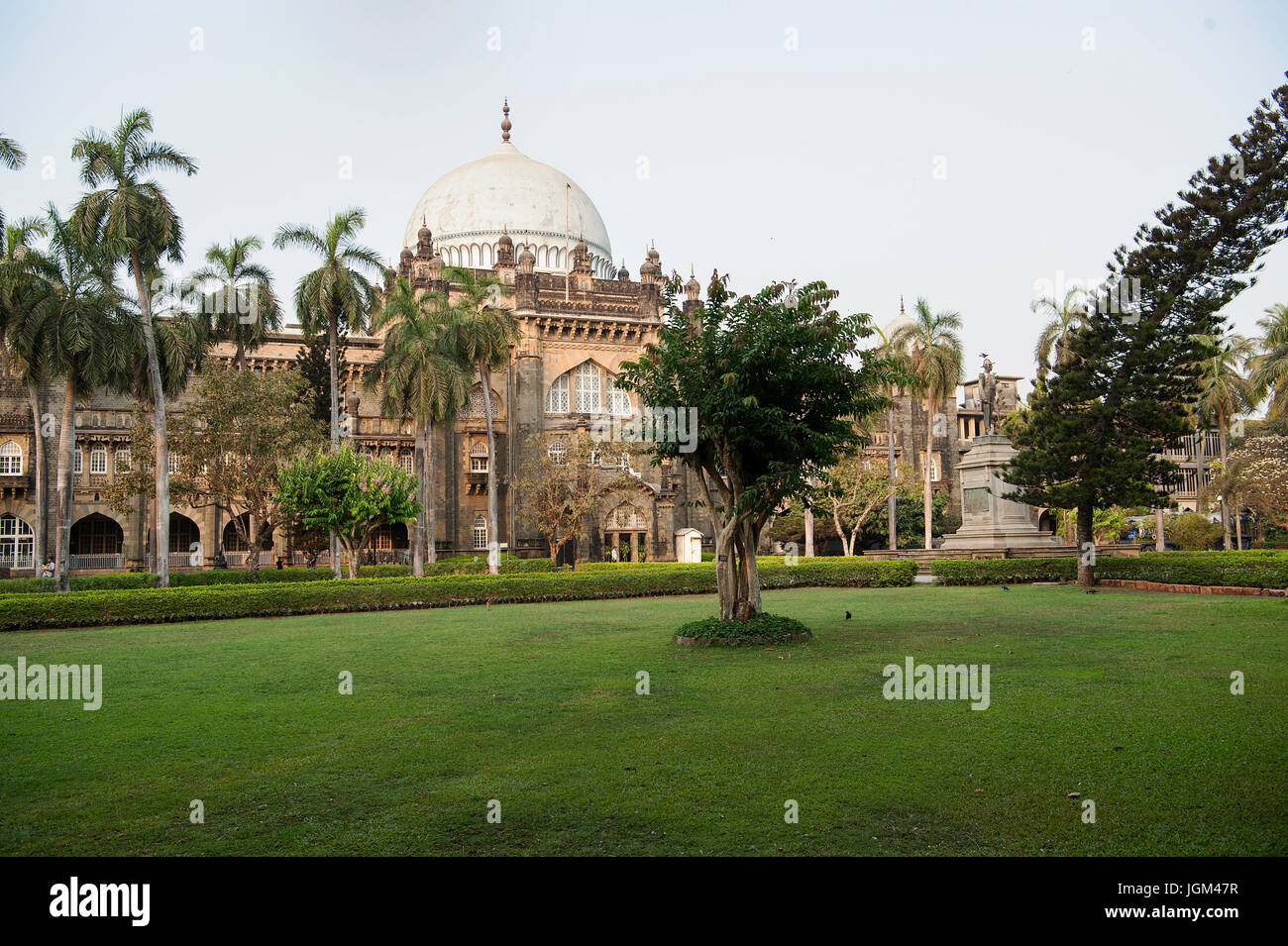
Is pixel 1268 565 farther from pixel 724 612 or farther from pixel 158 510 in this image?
pixel 158 510

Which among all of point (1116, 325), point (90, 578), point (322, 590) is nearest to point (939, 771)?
point (322, 590)

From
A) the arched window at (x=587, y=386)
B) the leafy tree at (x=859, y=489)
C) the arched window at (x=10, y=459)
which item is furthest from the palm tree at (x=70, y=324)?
the leafy tree at (x=859, y=489)

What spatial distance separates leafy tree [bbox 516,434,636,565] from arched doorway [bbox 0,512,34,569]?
81.1 feet

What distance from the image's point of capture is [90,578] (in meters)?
33.3

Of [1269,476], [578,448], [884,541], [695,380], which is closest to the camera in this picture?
[695,380]

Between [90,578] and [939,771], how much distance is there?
34022 mm

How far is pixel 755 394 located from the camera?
1545 cm

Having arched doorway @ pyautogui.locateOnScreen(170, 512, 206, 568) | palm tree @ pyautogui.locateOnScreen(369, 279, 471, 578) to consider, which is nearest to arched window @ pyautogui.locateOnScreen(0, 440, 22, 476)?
arched doorway @ pyautogui.locateOnScreen(170, 512, 206, 568)

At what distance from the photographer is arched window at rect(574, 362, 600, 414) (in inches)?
2101

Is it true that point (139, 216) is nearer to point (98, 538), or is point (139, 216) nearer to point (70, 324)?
point (70, 324)

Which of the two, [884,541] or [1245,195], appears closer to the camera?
[1245,195]

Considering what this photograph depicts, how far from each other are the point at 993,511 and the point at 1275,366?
14.8 metres

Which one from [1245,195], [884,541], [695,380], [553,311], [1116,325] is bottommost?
[884,541]

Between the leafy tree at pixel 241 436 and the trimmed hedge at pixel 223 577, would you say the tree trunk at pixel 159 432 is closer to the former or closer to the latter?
the trimmed hedge at pixel 223 577
